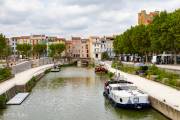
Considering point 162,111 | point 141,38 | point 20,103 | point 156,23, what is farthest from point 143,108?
point 141,38

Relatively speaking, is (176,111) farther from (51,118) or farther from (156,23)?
(156,23)

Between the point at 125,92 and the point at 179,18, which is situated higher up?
the point at 179,18

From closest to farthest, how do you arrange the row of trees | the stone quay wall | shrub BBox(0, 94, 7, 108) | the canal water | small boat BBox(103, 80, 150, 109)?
the stone quay wall, the canal water, small boat BBox(103, 80, 150, 109), shrub BBox(0, 94, 7, 108), the row of trees

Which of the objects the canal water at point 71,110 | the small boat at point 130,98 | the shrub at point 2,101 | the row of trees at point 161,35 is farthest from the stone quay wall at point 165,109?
the row of trees at point 161,35

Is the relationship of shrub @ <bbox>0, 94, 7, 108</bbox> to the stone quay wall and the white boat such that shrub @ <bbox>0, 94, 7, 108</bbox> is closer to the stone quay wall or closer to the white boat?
the white boat

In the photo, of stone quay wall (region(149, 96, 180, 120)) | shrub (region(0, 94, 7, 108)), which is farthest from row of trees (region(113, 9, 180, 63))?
shrub (region(0, 94, 7, 108))

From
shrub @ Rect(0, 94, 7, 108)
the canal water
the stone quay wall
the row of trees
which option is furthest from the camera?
the row of trees

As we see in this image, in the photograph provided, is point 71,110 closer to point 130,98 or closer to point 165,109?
point 130,98

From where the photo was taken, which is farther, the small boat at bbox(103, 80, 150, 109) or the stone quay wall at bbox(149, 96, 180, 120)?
the small boat at bbox(103, 80, 150, 109)

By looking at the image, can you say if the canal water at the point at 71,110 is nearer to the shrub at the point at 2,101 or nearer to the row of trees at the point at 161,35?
the shrub at the point at 2,101

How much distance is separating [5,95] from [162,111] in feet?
51.5

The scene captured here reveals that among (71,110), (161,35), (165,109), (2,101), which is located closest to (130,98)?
(165,109)

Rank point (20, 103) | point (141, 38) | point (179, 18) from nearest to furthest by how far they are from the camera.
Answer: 1. point (20, 103)
2. point (179, 18)
3. point (141, 38)

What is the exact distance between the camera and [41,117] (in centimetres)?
3450
